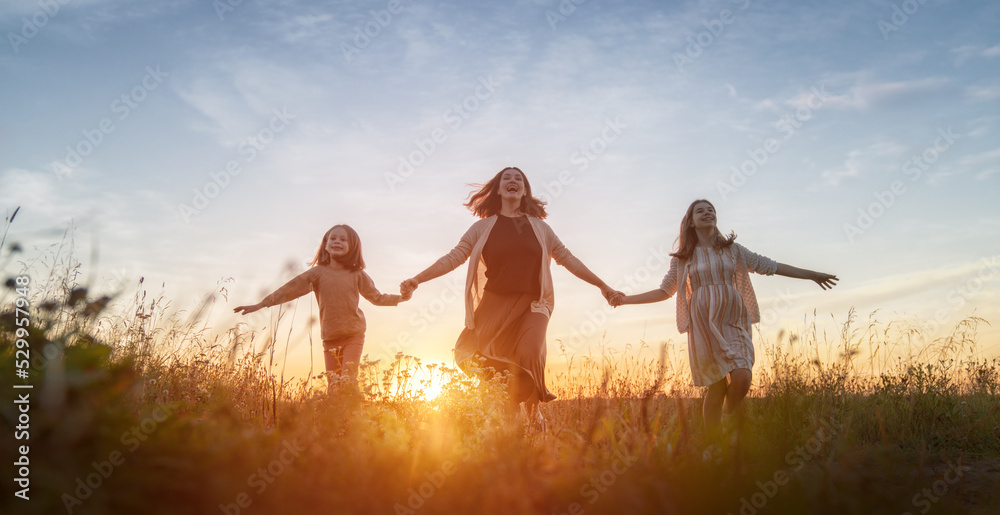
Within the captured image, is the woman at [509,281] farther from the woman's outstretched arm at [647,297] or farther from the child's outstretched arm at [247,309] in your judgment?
the child's outstretched arm at [247,309]

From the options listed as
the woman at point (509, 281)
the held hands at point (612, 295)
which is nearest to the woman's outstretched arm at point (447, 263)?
the woman at point (509, 281)

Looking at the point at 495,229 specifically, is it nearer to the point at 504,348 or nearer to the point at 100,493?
the point at 504,348

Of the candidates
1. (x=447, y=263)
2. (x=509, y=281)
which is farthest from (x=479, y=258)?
(x=509, y=281)

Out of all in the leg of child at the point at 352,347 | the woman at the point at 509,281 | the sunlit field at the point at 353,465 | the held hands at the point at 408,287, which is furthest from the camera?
the leg of child at the point at 352,347

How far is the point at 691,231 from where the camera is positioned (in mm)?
6746

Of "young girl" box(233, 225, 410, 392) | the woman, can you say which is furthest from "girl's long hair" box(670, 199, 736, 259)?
"young girl" box(233, 225, 410, 392)

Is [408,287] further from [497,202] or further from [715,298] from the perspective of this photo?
[715,298]

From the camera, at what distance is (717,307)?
6285 mm

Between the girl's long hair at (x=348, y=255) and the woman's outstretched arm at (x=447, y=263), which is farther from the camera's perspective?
the girl's long hair at (x=348, y=255)

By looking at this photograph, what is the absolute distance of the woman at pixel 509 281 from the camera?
6355 mm

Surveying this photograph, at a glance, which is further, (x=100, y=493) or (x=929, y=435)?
(x=929, y=435)

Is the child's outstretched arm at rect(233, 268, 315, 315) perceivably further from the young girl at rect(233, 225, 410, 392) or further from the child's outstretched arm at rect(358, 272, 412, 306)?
the child's outstretched arm at rect(358, 272, 412, 306)

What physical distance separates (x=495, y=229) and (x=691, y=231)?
1.95m

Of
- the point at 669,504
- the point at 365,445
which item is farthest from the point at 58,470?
the point at 669,504
